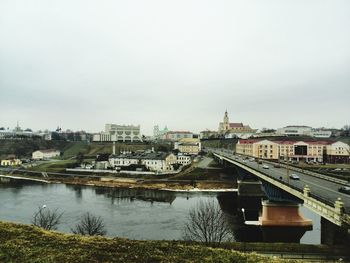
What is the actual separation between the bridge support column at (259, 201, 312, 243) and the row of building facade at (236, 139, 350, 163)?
51.0 m

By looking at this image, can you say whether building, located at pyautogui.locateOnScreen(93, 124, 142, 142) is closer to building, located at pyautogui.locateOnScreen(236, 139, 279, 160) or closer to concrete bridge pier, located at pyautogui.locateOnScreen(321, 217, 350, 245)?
building, located at pyautogui.locateOnScreen(236, 139, 279, 160)

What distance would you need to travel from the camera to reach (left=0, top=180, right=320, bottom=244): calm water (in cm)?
3275

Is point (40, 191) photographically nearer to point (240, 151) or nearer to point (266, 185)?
point (266, 185)

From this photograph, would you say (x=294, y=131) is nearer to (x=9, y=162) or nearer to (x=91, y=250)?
(x=9, y=162)

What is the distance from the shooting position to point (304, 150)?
85688 mm

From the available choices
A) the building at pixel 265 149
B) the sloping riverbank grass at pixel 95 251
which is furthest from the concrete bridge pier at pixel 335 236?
the building at pixel 265 149

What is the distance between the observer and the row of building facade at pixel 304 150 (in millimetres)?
82188

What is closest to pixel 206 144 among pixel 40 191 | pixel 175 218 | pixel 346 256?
pixel 40 191

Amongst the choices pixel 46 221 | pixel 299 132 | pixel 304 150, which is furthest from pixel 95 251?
pixel 299 132

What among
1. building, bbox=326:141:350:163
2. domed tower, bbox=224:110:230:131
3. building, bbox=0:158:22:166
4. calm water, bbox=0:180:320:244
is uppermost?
domed tower, bbox=224:110:230:131

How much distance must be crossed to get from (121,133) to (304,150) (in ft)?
306

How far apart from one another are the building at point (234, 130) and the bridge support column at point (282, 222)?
12104 cm

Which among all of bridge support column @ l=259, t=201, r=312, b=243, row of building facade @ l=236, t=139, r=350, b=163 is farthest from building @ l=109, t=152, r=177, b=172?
bridge support column @ l=259, t=201, r=312, b=243

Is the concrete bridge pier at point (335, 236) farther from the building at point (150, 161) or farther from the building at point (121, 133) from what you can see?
the building at point (121, 133)
